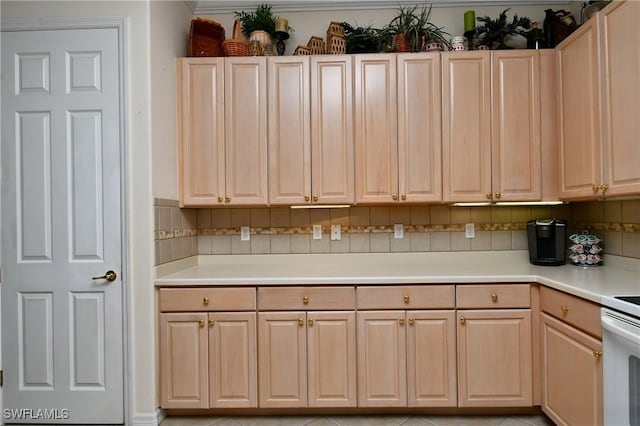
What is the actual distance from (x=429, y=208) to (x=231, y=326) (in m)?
1.69

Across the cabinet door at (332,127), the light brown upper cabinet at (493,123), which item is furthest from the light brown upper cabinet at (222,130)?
the light brown upper cabinet at (493,123)

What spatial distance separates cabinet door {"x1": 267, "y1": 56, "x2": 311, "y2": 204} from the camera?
2.60 meters

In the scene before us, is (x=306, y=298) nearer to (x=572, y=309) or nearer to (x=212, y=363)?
(x=212, y=363)

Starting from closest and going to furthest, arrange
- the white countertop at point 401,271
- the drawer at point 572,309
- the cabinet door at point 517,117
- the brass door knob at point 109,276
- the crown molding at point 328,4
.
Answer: the drawer at point 572,309, the white countertop at point 401,271, the brass door knob at point 109,276, the cabinet door at point 517,117, the crown molding at point 328,4

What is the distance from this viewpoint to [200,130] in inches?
103

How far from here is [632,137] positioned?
1.89 m

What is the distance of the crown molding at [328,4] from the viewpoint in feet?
9.51

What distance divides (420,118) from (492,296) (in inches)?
Result: 48.6

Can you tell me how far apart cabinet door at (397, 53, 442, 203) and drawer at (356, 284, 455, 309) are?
0.71m

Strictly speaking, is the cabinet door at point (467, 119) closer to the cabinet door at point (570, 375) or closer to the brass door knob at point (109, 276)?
the cabinet door at point (570, 375)

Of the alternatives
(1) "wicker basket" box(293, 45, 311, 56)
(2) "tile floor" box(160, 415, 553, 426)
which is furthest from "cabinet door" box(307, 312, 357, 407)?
(1) "wicker basket" box(293, 45, 311, 56)

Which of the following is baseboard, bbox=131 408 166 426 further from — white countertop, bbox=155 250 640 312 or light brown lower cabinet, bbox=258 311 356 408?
white countertop, bbox=155 250 640 312

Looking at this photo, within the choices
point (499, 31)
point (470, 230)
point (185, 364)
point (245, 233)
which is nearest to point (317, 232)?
point (245, 233)

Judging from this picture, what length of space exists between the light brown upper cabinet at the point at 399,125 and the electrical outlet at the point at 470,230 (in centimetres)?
51
